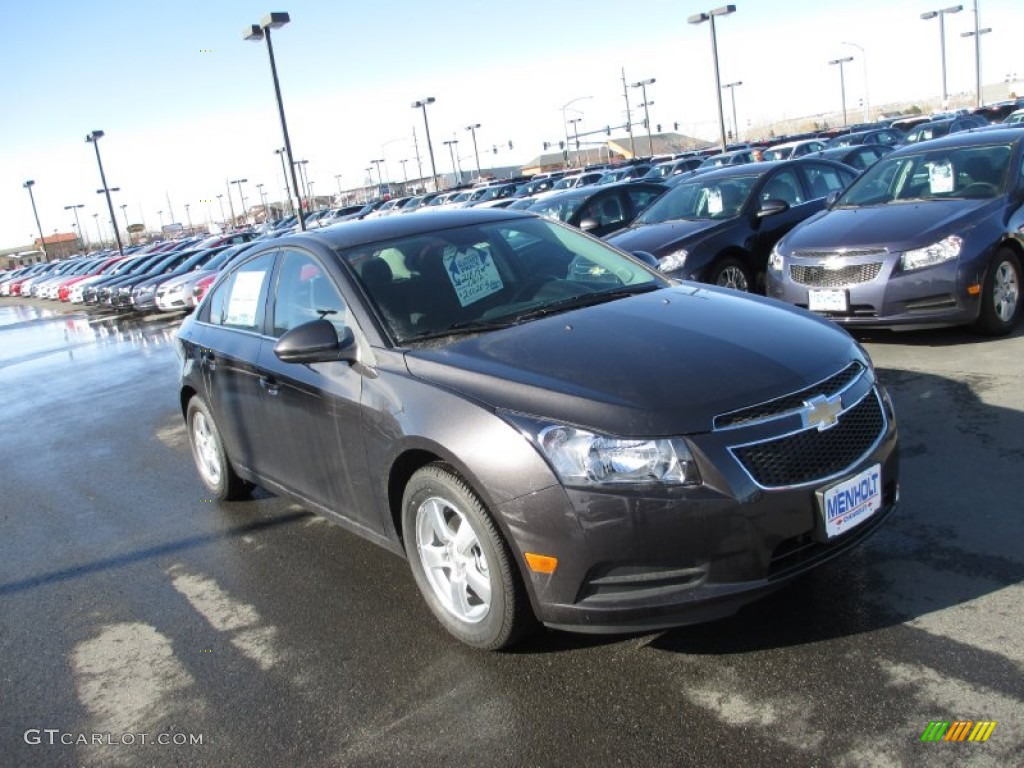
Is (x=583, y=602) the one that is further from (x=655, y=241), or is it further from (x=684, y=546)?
(x=655, y=241)

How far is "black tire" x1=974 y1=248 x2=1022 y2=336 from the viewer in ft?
22.6

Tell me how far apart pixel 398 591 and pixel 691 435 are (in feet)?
6.06

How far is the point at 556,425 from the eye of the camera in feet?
9.89

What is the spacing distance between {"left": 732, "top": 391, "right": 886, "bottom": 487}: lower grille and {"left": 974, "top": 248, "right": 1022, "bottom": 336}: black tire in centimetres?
424

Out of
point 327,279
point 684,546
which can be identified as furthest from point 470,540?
point 327,279

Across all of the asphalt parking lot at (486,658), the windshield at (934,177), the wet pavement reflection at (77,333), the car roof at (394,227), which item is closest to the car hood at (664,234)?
the windshield at (934,177)

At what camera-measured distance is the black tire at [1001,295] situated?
22.6 feet

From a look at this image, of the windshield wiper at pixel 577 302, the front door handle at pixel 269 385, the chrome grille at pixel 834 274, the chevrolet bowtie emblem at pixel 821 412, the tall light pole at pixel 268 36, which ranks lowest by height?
the chrome grille at pixel 834 274

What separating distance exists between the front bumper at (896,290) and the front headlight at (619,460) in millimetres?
4724

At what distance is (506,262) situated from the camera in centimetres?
441

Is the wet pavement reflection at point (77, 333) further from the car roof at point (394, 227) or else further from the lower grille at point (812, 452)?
the lower grille at point (812, 452)

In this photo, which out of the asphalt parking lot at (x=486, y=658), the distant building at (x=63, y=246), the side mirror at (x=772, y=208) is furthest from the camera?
the distant building at (x=63, y=246)

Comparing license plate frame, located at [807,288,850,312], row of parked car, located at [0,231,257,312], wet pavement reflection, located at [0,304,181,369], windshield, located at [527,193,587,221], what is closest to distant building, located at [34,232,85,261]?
row of parked car, located at [0,231,257,312]

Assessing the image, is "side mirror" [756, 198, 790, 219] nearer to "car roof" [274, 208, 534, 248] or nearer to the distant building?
"car roof" [274, 208, 534, 248]
